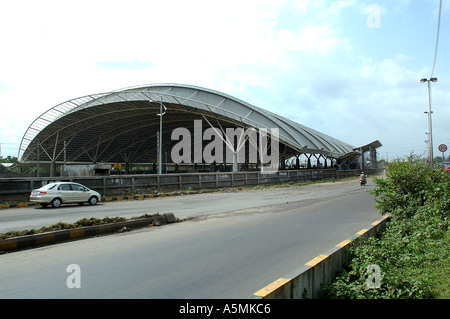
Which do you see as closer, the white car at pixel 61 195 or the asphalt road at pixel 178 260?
the asphalt road at pixel 178 260

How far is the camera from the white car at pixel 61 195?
1603 cm

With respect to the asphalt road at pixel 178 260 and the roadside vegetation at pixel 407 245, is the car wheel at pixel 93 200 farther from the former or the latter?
the roadside vegetation at pixel 407 245

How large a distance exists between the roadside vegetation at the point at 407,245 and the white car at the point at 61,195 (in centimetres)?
1482

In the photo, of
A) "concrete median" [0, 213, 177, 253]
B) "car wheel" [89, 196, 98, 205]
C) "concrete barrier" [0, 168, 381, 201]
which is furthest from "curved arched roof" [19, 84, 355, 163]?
"concrete median" [0, 213, 177, 253]

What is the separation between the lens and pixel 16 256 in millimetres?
6574

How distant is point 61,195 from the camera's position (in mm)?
16688

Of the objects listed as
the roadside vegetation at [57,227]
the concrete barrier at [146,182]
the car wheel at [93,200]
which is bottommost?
the car wheel at [93,200]

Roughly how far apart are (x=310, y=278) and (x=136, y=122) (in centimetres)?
5493

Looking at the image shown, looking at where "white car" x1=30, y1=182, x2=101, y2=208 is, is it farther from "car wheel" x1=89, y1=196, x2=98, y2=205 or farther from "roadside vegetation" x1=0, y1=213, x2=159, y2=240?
"roadside vegetation" x1=0, y1=213, x2=159, y2=240

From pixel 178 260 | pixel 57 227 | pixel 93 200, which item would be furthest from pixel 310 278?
pixel 93 200

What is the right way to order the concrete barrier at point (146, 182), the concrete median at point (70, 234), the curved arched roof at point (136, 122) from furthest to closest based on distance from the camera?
the curved arched roof at point (136, 122), the concrete barrier at point (146, 182), the concrete median at point (70, 234)

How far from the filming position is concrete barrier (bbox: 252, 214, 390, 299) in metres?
3.62

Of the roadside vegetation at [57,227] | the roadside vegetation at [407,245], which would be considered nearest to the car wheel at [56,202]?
the roadside vegetation at [57,227]
